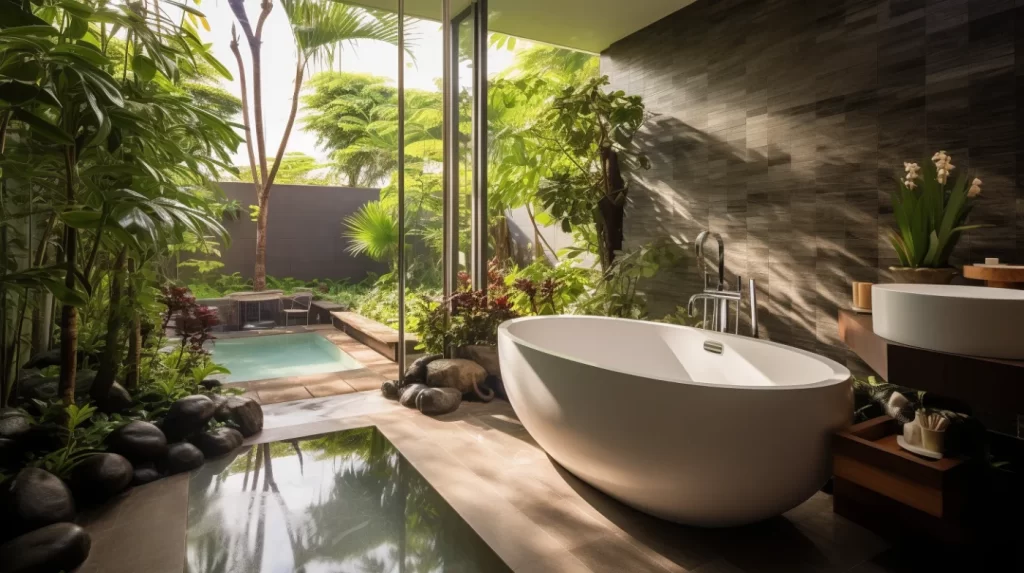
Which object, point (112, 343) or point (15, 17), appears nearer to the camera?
point (15, 17)

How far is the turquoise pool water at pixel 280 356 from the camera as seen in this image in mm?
4727

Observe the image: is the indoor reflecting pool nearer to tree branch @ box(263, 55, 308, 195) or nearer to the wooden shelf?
the wooden shelf

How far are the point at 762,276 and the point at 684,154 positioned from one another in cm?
97

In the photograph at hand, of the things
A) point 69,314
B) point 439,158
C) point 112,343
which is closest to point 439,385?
point 439,158

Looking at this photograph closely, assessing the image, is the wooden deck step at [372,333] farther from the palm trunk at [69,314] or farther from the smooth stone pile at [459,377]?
the palm trunk at [69,314]

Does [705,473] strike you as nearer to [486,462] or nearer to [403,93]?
[486,462]

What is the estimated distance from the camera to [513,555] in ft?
5.68

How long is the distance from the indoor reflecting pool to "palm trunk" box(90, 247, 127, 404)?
56 centimetres

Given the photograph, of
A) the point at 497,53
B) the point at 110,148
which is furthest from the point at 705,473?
the point at 497,53

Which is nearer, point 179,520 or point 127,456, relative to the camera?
point 179,520

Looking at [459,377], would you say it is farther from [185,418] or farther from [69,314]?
[69,314]

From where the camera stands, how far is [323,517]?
200 cm

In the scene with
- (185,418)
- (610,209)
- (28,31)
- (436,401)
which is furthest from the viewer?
(610,209)

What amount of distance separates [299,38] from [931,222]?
20.2 ft
